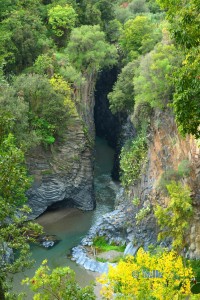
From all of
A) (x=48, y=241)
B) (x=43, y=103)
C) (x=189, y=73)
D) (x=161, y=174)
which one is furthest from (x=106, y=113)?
(x=189, y=73)

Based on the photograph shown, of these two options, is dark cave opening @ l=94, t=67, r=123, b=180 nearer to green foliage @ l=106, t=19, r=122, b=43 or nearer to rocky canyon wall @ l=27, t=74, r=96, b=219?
green foliage @ l=106, t=19, r=122, b=43

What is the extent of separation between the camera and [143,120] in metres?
28.2

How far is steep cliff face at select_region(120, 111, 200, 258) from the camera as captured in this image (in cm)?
2119

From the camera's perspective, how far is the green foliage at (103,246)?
26922mm

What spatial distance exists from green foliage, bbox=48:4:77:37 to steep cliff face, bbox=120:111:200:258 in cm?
1288

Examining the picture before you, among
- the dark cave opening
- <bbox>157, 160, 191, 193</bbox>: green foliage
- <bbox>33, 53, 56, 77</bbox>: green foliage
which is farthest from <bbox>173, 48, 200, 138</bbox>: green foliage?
the dark cave opening

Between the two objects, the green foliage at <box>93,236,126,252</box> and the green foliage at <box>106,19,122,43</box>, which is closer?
the green foliage at <box>93,236,126,252</box>

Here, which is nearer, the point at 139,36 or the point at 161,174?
the point at 161,174

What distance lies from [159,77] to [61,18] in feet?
44.6

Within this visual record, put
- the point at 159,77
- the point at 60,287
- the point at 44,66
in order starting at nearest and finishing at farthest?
the point at 60,287 → the point at 159,77 → the point at 44,66

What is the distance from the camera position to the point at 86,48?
33.7 meters

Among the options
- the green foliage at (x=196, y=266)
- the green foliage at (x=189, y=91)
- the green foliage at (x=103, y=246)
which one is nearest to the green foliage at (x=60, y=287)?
the green foliage at (x=189, y=91)

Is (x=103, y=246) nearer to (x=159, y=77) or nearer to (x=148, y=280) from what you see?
(x=159, y=77)

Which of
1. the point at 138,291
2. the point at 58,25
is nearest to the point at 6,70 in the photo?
the point at 58,25
